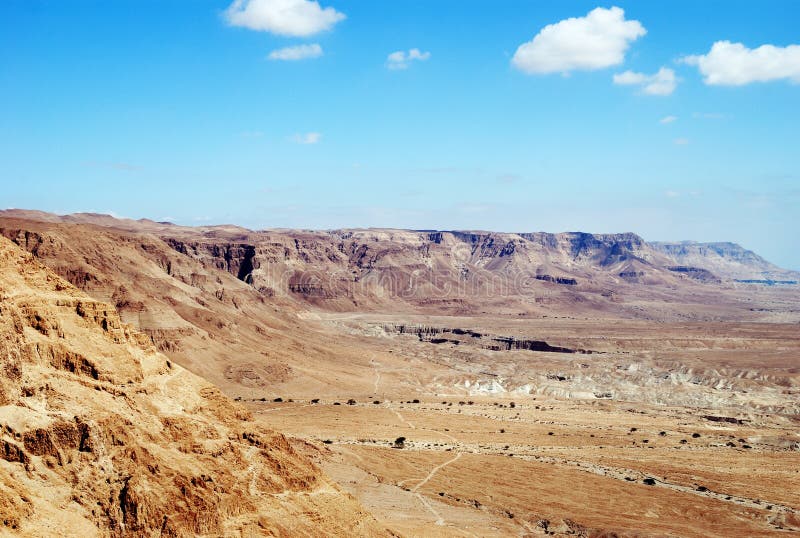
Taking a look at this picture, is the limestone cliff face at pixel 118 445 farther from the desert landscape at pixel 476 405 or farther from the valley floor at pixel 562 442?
the valley floor at pixel 562 442

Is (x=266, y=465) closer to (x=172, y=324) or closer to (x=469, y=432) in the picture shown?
(x=469, y=432)

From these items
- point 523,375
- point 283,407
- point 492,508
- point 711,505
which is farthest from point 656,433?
point 523,375

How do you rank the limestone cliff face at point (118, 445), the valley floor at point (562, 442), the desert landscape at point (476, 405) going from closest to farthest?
the limestone cliff face at point (118, 445), the desert landscape at point (476, 405), the valley floor at point (562, 442)

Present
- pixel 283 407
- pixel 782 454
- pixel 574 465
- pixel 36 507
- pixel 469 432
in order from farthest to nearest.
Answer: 1. pixel 283 407
2. pixel 469 432
3. pixel 782 454
4. pixel 574 465
5. pixel 36 507


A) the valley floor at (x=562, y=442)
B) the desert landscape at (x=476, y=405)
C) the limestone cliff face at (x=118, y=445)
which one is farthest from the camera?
the valley floor at (x=562, y=442)

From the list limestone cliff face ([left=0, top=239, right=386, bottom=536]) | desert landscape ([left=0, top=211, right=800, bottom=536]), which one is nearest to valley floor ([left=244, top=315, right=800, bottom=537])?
desert landscape ([left=0, top=211, right=800, bottom=536])

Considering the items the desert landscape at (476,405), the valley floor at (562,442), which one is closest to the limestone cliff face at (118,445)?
the desert landscape at (476,405)
